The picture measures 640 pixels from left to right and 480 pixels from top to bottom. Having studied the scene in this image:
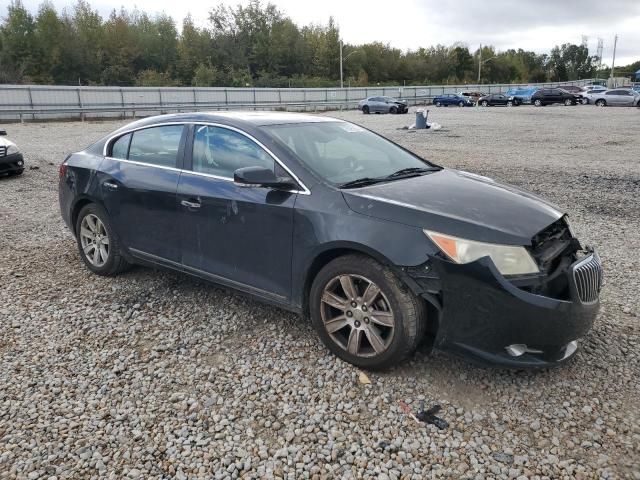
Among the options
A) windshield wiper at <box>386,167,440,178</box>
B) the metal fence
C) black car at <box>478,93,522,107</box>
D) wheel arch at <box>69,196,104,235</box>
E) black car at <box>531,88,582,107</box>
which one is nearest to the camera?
windshield wiper at <box>386,167,440,178</box>

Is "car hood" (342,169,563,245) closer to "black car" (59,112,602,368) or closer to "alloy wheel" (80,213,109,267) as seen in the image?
"black car" (59,112,602,368)

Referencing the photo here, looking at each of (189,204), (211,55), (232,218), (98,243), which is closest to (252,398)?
(232,218)

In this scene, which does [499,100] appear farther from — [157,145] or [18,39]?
[18,39]

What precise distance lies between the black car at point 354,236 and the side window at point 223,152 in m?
0.01

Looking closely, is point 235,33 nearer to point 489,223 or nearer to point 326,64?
point 326,64

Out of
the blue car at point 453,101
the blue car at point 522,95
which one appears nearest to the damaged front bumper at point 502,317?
the blue car at point 522,95

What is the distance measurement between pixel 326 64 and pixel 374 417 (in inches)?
3589

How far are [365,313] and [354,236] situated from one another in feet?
1.62

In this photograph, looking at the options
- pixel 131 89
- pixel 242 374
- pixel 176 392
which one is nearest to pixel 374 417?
pixel 242 374

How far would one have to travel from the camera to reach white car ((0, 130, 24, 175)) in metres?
10.3

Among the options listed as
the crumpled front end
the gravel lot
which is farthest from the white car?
the crumpled front end

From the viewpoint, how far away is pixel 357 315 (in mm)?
3305

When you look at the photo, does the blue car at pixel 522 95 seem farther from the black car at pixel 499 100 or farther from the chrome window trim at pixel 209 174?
the chrome window trim at pixel 209 174

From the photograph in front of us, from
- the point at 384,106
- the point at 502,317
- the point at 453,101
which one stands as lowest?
the point at 502,317
